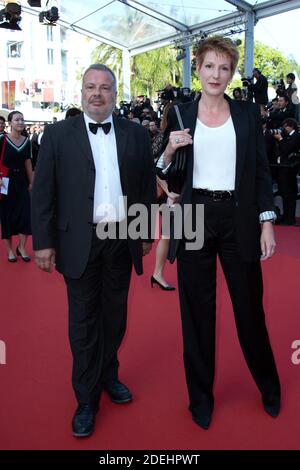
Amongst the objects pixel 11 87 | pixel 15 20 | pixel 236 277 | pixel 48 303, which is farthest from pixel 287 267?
pixel 11 87

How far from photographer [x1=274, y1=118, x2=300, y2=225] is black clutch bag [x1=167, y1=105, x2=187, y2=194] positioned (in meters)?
6.39

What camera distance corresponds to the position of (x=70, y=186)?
2.61 meters

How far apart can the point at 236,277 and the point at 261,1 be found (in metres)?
13.2

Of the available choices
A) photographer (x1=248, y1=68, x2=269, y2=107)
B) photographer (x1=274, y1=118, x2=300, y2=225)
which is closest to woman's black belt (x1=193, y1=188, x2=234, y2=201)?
photographer (x1=274, y1=118, x2=300, y2=225)

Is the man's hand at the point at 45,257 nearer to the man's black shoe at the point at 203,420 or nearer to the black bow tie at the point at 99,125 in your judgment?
the black bow tie at the point at 99,125

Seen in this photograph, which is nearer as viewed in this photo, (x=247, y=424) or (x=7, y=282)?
(x=247, y=424)

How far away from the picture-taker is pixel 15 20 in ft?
48.4

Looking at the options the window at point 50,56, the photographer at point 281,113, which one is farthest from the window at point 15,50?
the photographer at point 281,113

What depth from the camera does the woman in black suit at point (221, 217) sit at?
8.29 feet

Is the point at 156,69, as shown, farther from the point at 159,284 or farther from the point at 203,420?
the point at 203,420

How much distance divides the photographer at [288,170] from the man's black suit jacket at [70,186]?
6.36 m

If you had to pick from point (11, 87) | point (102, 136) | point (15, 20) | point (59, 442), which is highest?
point (11, 87)

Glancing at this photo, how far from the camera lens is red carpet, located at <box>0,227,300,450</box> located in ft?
8.38

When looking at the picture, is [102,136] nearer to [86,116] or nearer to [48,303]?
[86,116]
